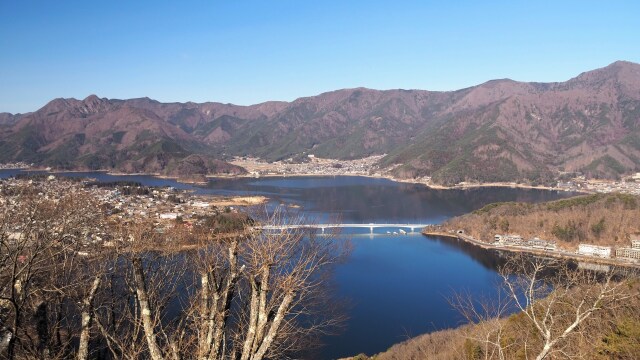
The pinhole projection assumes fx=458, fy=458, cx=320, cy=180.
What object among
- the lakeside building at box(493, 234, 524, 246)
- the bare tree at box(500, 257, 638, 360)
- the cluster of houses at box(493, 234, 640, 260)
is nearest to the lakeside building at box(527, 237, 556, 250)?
the cluster of houses at box(493, 234, 640, 260)

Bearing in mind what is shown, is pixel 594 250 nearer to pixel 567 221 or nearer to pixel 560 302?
pixel 567 221

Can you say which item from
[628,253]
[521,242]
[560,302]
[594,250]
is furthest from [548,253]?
[560,302]

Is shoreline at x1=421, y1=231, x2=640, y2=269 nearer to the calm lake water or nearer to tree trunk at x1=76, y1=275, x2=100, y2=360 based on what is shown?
the calm lake water

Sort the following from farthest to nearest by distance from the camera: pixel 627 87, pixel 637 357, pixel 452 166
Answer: pixel 627 87, pixel 452 166, pixel 637 357

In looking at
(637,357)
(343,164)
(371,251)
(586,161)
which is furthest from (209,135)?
(637,357)

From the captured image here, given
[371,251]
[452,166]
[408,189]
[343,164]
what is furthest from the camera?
[343,164]

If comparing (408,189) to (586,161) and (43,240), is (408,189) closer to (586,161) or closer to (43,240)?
(586,161)
